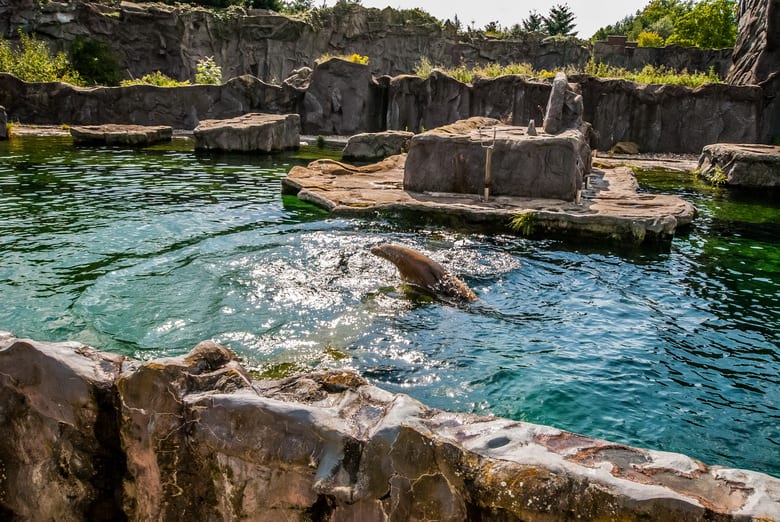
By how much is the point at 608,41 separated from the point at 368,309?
3421 centimetres

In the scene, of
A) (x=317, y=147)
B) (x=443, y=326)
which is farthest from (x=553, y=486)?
(x=317, y=147)

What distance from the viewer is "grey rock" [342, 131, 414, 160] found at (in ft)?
59.8

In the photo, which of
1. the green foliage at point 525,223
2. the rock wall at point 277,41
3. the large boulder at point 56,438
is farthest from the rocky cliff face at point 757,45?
the large boulder at point 56,438

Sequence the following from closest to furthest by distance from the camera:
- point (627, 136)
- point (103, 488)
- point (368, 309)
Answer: point (103, 488), point (368, 309), point (627, 136)

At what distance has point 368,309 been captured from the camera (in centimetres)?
645

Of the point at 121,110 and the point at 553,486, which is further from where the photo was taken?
the point at 121,110

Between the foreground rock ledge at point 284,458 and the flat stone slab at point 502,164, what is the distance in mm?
8096

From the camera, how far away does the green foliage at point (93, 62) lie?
97.5 ft

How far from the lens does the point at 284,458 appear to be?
266 cm

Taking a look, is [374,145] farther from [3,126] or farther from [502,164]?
[3,126]

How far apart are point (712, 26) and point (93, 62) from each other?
1396 inches

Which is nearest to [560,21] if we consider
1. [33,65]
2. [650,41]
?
[650,41]

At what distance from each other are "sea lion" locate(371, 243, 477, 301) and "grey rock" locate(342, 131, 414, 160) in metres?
11.5

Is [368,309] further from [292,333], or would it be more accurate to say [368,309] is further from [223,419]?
[223,419]
